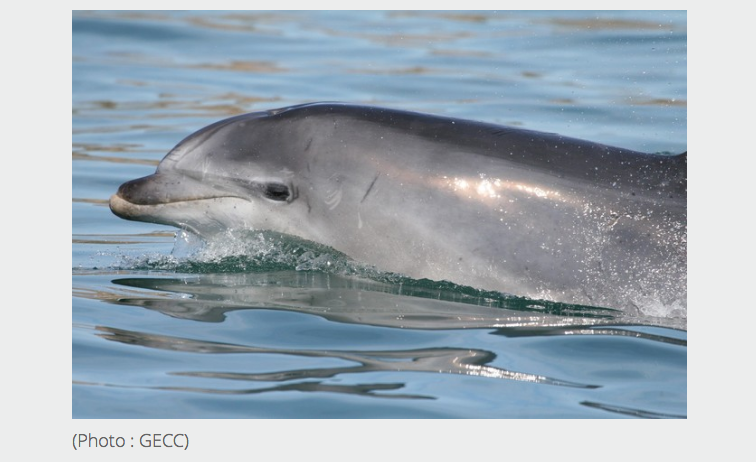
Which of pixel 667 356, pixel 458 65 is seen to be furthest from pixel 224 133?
pixel 458 65

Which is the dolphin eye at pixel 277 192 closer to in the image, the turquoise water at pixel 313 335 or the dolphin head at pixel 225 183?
the dolphin head at pixel 225 183

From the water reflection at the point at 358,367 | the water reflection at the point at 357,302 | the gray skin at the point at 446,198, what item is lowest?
the water reflection at the point at 358,367

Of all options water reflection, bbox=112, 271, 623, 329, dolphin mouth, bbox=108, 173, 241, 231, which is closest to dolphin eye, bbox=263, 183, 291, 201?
dolphin mouth, bbox=108, 173, 241, 231

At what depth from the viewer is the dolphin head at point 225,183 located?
9.02 meters

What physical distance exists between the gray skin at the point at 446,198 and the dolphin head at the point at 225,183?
0.04ft

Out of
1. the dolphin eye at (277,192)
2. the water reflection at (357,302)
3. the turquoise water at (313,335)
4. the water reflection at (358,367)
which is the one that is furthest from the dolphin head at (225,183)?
the water reflection at (358,367)

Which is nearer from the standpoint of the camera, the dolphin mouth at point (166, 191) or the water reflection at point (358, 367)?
the water reflection at point (358, 367)

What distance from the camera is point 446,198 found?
8.66 meters

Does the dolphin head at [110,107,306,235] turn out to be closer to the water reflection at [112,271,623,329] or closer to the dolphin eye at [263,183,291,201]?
the dolphin eye at [263,183,291,201]

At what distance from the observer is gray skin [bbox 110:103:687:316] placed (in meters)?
8.36

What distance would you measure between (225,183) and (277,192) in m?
0.43

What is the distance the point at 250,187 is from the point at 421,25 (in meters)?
16.5

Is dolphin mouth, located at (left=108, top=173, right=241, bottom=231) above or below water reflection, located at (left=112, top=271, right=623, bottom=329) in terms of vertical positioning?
above

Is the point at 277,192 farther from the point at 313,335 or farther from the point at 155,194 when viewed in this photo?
the point at 313,335
